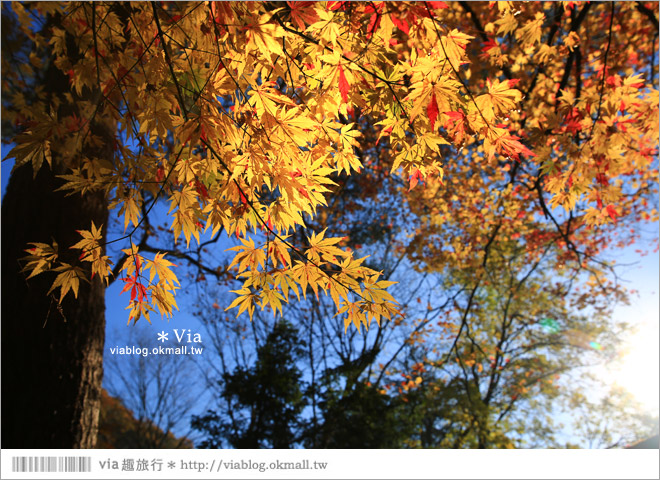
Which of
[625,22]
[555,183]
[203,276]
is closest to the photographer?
[555,183]

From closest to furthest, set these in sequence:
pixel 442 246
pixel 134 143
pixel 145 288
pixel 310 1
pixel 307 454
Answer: pixel 310 1, pixel 145 288, pixel 134 143, pixel 307 454, pixel 442 246

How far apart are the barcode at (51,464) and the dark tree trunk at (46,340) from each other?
140mm

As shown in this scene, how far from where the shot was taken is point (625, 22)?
166 inches

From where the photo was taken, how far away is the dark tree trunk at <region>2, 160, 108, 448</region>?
2.21 meters

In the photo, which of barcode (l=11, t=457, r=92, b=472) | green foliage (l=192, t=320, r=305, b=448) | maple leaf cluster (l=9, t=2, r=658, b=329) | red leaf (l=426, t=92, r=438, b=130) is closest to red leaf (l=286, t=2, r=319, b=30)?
maple leaf cluster (l=9, t=2, r=658, b=329)

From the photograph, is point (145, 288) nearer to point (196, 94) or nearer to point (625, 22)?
point (196, 94)

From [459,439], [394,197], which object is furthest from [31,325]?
[459,439]

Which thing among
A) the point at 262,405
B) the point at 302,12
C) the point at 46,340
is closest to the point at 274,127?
the point at 302,12

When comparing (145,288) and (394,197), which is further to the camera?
(394,197)

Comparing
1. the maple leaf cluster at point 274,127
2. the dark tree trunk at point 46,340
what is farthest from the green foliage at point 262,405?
the maple leaf cluster at point 274,127

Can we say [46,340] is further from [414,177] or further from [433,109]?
[433,109]

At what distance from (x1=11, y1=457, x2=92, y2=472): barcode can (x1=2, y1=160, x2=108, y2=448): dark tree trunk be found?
140 mm

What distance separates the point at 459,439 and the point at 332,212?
14.1 feet

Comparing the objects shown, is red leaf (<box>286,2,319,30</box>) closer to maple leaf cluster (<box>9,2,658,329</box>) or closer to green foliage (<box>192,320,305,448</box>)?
maple leaf cluster (<box>9,2,658,329</box>)
